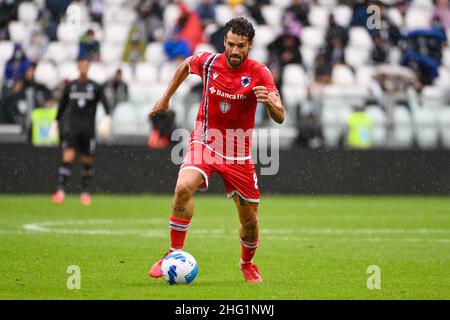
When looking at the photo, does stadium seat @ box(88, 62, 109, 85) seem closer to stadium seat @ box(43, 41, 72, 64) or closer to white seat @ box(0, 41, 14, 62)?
stadium seat @ box(43, 41, 72, 64)

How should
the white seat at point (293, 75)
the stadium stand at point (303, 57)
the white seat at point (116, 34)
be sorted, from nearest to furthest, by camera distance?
1. the stadium stand at point (303, 57)
2. the white seat at point (293, 75)
3. the white seat at point (116, 34)

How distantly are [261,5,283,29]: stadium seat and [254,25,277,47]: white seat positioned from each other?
44cm

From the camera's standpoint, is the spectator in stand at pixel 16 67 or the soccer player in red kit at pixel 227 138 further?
the spectator in stand at pixel 16 67

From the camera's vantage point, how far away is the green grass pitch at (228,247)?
9.32 metres

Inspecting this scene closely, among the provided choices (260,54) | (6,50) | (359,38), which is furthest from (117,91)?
(359,38)

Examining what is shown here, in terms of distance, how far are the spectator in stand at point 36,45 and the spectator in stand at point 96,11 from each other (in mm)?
1363

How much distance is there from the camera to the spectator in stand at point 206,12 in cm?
2481

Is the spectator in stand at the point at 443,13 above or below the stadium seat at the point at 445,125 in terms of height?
above

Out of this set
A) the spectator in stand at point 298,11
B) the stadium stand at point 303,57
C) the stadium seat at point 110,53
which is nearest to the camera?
the stadium stand at point 303,57

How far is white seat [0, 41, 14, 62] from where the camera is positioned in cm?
2368

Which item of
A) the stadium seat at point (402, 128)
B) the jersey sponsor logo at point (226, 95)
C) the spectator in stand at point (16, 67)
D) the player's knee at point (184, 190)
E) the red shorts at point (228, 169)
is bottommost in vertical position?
the player's knee at point (184, 190)

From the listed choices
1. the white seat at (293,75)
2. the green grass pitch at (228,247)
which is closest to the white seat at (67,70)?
the green grass pitch at (228,247)

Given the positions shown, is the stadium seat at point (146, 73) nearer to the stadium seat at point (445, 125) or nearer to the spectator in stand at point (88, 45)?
the spectator in stand at point (88, 45)

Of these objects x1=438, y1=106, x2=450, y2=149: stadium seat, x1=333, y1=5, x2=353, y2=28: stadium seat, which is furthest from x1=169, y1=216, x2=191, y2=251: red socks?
x1=333, y1=5, x2=353, y2=28: stadium seat
